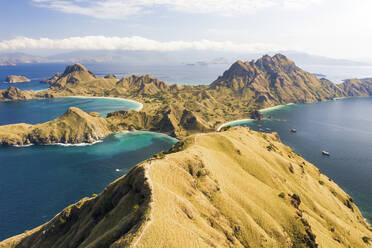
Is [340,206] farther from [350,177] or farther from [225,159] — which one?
[225,159]

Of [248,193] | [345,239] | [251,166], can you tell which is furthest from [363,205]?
[248,193]

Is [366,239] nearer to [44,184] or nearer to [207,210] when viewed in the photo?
[207,210]

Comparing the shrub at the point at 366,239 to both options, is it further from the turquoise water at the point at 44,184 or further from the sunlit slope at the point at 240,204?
the turquoise water at the point at 44,184

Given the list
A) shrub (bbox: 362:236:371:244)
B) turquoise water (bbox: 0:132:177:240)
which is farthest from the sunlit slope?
turquoise water (bbox: 0:132:177:240)

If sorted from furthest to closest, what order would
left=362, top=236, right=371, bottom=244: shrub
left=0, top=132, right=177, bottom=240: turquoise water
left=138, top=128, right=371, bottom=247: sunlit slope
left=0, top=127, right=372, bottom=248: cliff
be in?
left=0, top=132, right=177, bottom=240: turquoise water
left=362, top=236, right=371, bottom=244: shrub
left=138, top=128, right=371, bottom=247: sunlit slope
left=0, top=127, right=372, bottom=248: cliff

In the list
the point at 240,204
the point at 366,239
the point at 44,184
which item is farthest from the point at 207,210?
the point at 44,184

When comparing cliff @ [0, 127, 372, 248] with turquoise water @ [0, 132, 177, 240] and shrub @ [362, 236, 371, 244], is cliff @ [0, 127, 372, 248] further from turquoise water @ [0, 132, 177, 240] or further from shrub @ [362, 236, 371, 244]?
turquoise water @ [0, 132, 177, 240]

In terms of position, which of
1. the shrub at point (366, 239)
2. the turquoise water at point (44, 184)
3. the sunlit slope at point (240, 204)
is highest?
the sunlit slope at point (240, 204)

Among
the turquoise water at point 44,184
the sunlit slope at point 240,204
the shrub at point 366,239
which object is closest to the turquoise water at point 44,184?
the turquoise water at point 44,184
